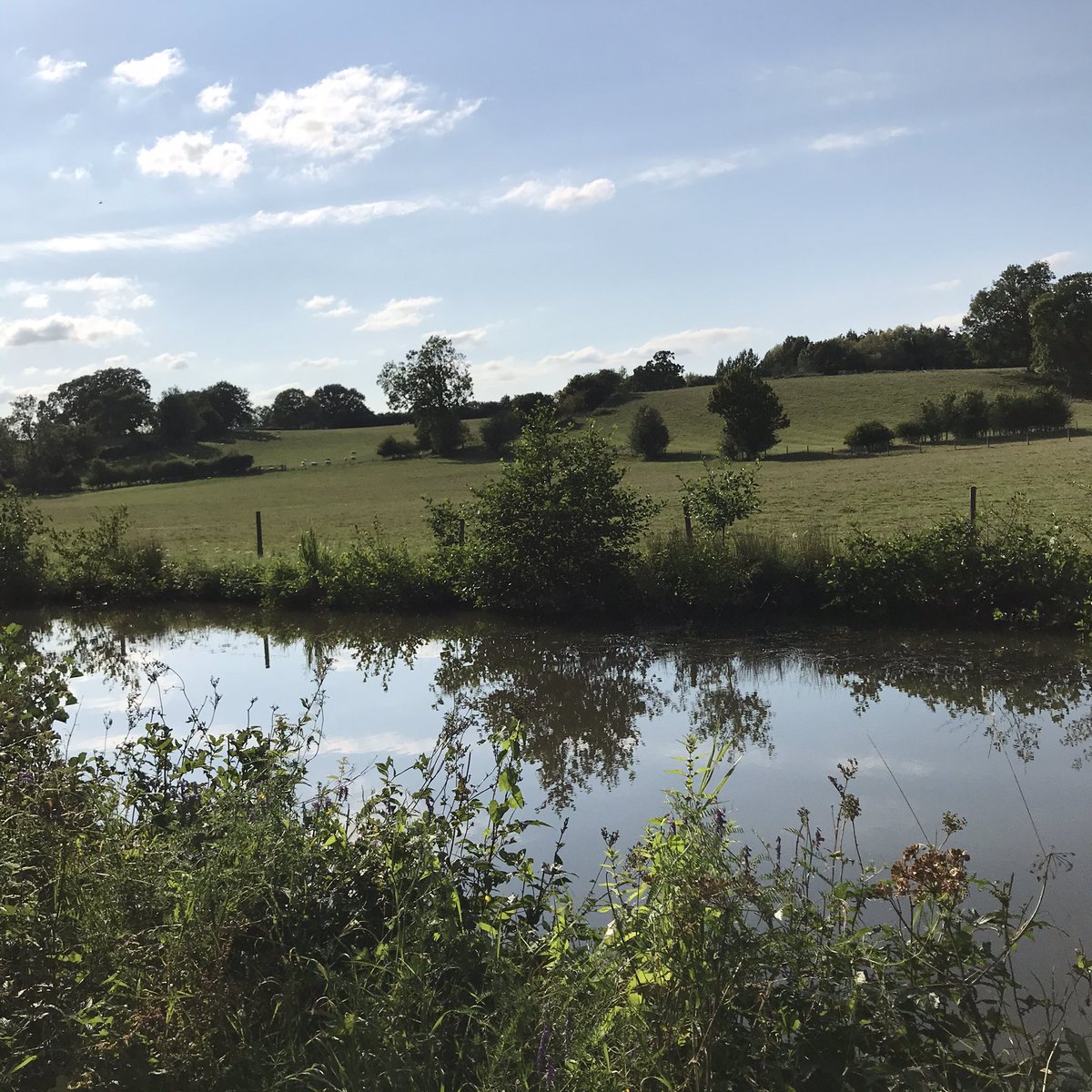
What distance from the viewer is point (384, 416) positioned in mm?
116562

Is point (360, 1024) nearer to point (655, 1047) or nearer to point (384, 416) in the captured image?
point (655, 1047)

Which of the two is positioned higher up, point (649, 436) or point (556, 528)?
point (649, 436)

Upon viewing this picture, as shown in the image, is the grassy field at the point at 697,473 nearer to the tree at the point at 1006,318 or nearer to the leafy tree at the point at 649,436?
the leafy tree at the point at 649,436

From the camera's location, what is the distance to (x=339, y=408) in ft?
385

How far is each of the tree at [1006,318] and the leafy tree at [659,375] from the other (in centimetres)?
2924

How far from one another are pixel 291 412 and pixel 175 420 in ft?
87.3

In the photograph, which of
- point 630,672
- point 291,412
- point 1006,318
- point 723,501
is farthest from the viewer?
point 291,412

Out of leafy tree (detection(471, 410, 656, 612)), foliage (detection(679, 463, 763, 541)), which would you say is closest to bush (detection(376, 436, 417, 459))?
leafy tree (detection(471, 410, 656, 612))

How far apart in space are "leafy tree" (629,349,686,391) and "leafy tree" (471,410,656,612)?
84658mm

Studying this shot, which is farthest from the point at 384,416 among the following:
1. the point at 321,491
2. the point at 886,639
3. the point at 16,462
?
the point at 886,639

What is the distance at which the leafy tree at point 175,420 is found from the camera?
284ft

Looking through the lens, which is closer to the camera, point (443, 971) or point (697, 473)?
point (443, 971)

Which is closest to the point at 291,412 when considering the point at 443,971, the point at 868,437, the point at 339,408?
the point at 339,408

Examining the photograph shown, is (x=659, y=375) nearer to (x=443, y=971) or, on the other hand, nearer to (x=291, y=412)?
(x=291, y=412)
